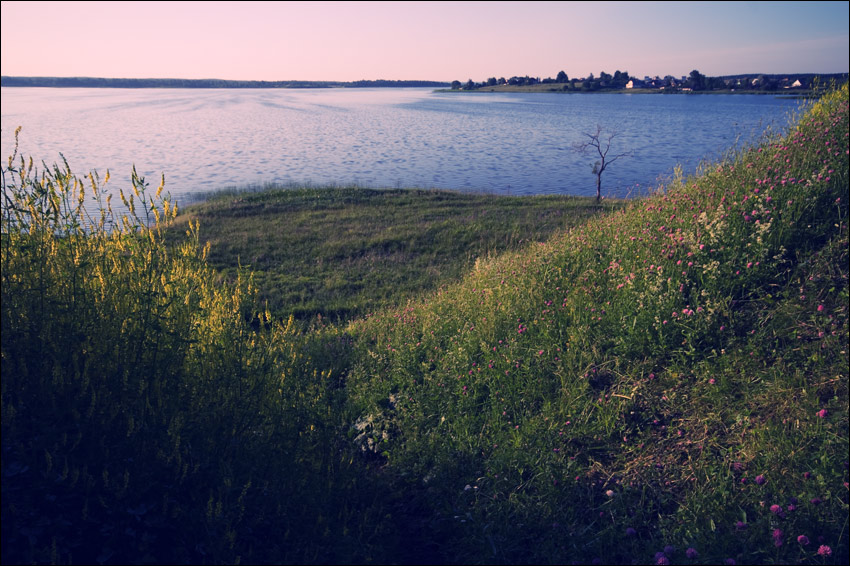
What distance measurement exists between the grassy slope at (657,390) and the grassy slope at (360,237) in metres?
5.76

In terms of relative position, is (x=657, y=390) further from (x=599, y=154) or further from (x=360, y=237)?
(x=599, y=154)

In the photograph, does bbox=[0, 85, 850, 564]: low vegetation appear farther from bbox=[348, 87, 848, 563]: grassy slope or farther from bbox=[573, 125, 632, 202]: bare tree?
bbox=[573, 125, 632, 202]: bare tree

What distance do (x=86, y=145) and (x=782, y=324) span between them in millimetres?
60102

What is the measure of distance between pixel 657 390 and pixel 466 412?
199 cm

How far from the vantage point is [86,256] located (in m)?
4.18

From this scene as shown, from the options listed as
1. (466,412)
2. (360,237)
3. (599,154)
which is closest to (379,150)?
(599,154)

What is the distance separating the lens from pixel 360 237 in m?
19.2

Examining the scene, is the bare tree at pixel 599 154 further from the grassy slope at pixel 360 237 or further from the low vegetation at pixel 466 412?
the low vegetation at pixel 466 412

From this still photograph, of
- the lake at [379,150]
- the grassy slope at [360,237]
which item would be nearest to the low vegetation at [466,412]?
the grassy slope at [360,237]

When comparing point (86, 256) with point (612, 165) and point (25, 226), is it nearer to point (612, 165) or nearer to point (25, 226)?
point (25, 226)

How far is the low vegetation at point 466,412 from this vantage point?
11.1ft

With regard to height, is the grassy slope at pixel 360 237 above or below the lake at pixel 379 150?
below

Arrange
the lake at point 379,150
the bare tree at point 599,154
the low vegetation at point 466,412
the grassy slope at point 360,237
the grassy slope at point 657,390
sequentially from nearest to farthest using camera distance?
the low vegetation at point 466,412 → the grassy slope at point 657,390 → the grassy slope at point 360,237 → the bare tree at point 599,154 → the lake at point 379,150

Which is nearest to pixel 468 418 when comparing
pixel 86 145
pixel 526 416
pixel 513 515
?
pixel 526 416
